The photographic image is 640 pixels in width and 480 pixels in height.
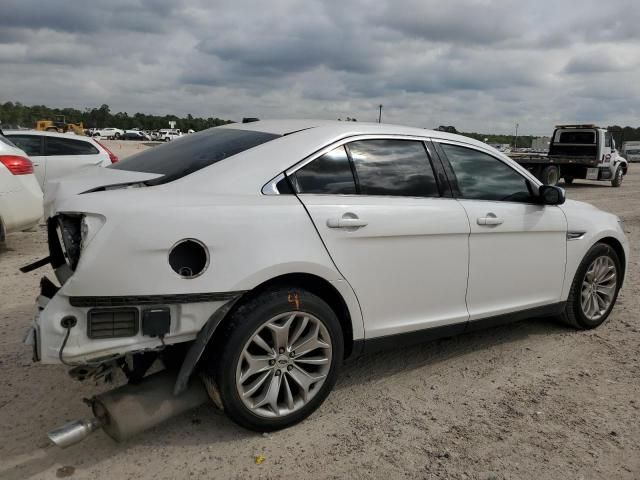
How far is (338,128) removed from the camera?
133 inches

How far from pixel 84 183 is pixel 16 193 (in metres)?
4.21

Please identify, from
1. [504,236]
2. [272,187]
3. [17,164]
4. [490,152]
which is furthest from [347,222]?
[17,164]

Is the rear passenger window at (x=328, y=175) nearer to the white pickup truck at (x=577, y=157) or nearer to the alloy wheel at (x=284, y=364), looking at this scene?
the alloy wheel at (x=284, y=364)

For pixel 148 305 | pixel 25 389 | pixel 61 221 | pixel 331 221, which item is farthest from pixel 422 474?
pixel 25 389

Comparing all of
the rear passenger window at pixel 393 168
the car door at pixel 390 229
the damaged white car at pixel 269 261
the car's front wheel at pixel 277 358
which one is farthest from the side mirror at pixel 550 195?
the car's front wheel at pixel 277 358

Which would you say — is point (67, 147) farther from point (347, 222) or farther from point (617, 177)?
point (617, 177)

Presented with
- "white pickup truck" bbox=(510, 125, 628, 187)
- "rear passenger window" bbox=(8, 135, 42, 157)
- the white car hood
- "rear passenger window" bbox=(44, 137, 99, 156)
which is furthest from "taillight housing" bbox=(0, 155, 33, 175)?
"white pickup truck" bbox=(510, 125, 628, 187)

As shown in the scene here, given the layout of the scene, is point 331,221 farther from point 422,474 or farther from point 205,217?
point 422,474

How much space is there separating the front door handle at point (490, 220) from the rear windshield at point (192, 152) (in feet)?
4.85

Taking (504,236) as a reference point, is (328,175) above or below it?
above

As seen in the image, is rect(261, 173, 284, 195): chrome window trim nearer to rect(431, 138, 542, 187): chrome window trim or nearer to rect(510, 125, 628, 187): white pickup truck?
rect(431, 138, 542, 187): chrome window trim

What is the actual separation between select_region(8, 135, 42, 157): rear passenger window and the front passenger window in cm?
771

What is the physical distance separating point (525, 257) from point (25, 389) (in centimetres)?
342

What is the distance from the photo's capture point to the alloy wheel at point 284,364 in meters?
2.85
